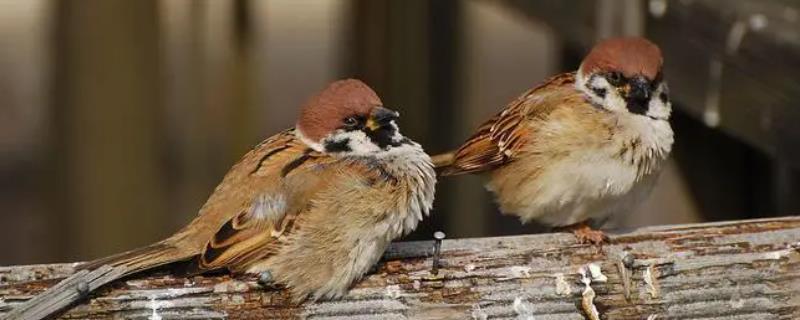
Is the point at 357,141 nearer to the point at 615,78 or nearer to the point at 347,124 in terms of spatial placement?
the point at 347,124

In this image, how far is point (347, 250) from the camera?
9.38 feet

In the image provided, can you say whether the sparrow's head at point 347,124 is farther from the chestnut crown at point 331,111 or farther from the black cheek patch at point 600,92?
the black cheek patch at point 600,92

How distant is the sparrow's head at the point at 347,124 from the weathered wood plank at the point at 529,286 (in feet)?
2.40

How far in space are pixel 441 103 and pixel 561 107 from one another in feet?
4.56

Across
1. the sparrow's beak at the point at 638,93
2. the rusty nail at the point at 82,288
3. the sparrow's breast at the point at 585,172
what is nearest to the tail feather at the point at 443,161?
the sparrow's breast at the point at 585,172

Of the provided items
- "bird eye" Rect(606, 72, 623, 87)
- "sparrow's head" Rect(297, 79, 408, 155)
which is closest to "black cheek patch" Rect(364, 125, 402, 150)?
"sparrow's head" Rect(297, 79, 408, 155)

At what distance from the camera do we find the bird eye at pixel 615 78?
4.13 m

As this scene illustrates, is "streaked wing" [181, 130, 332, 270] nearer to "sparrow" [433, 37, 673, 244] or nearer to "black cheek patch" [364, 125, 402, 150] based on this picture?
"black cheek patch" [364, 125, 402, 150]

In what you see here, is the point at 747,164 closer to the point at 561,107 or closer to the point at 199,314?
the point at 561,107

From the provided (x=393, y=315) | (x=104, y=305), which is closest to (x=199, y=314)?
(x=104, y=305)

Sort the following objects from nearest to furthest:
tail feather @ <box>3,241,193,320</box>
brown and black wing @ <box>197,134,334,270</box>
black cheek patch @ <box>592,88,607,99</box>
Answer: tail feather @ <box>3,241,193,320</box> < brown and black wing @ <box>197,134,334,270</box> < black cheek patch @ <box>592,88,607,99</box>

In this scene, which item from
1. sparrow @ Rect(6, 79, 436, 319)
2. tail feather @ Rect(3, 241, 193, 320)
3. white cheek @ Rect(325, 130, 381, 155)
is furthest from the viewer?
white cheek @ Rect(325, 130, 381, 155)

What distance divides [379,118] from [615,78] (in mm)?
1035

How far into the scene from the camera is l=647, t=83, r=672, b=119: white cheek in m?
4.05
